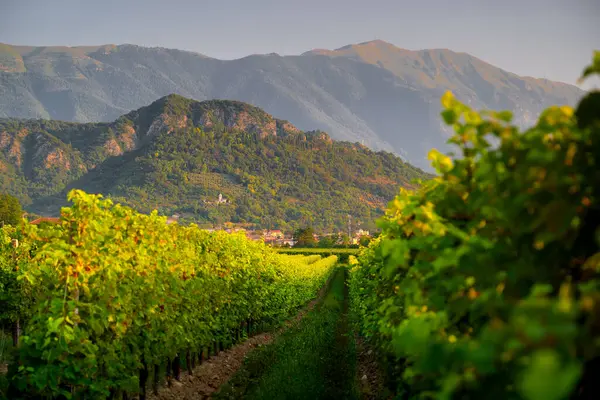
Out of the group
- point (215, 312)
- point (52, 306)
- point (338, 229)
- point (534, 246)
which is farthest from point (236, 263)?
point (338, 229)

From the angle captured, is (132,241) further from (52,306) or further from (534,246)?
(534,246)

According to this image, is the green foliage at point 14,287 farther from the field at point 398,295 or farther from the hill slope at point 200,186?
Answer: the hill slope at point 200,186

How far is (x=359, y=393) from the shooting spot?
10.1 meters

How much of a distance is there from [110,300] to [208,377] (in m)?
5.39

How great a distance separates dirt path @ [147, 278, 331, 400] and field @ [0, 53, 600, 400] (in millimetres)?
59

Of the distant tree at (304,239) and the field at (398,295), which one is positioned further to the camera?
the distant tree at (304,239)

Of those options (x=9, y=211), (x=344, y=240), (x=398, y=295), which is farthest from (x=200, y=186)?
(x=398, y=295)

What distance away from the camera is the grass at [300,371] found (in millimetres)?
9727

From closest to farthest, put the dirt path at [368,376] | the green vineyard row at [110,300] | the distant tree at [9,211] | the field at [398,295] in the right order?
the field at [398,295], the green vineyard row at [110,300], the dirt path at [368,376], the distant tree at [9,211]

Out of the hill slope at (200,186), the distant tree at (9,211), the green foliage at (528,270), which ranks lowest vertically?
the distant tree at (9,211)

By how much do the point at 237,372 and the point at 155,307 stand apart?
4.20 m

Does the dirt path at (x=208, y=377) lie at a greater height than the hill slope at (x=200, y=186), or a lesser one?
lesser

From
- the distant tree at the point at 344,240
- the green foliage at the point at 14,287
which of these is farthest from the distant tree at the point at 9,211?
the green foliage at the point at 14,287

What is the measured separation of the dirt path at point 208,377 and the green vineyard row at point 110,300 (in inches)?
23.1
